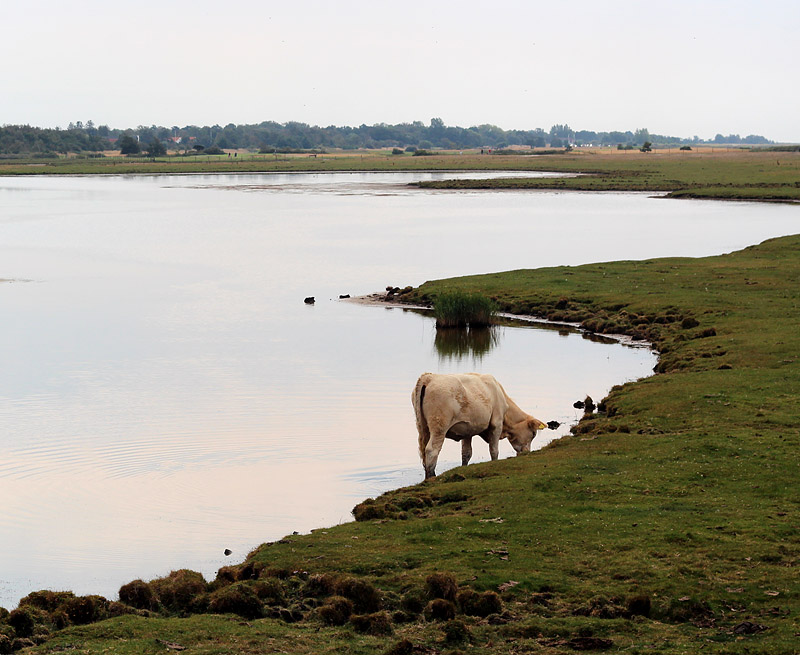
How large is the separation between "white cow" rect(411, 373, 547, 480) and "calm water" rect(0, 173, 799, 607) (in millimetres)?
1370

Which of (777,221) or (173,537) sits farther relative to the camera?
(777,221)

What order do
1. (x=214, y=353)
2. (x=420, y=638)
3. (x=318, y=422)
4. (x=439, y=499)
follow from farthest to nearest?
(x=214, y=353)
(x=318, y=422)
(x=439, y=499)
(x=420, y=638)

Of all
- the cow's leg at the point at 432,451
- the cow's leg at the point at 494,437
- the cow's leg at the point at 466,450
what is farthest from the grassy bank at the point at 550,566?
the cow's leg at the point at 466,450

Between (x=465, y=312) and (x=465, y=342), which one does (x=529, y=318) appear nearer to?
(x=465, y=312)

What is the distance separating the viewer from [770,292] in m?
39.8

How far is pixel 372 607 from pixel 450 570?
1458mm

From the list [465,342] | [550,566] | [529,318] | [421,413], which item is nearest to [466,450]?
[421,413]

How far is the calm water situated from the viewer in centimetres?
1870

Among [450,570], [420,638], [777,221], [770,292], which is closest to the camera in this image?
[420,638]

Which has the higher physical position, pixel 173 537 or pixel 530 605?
pixel 530 605

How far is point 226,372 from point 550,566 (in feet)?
65.1

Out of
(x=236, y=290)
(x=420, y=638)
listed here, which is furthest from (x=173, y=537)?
(x=236, y=290)

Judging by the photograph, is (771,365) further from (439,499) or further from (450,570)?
(450,570)

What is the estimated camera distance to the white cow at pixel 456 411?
63.5 ft
